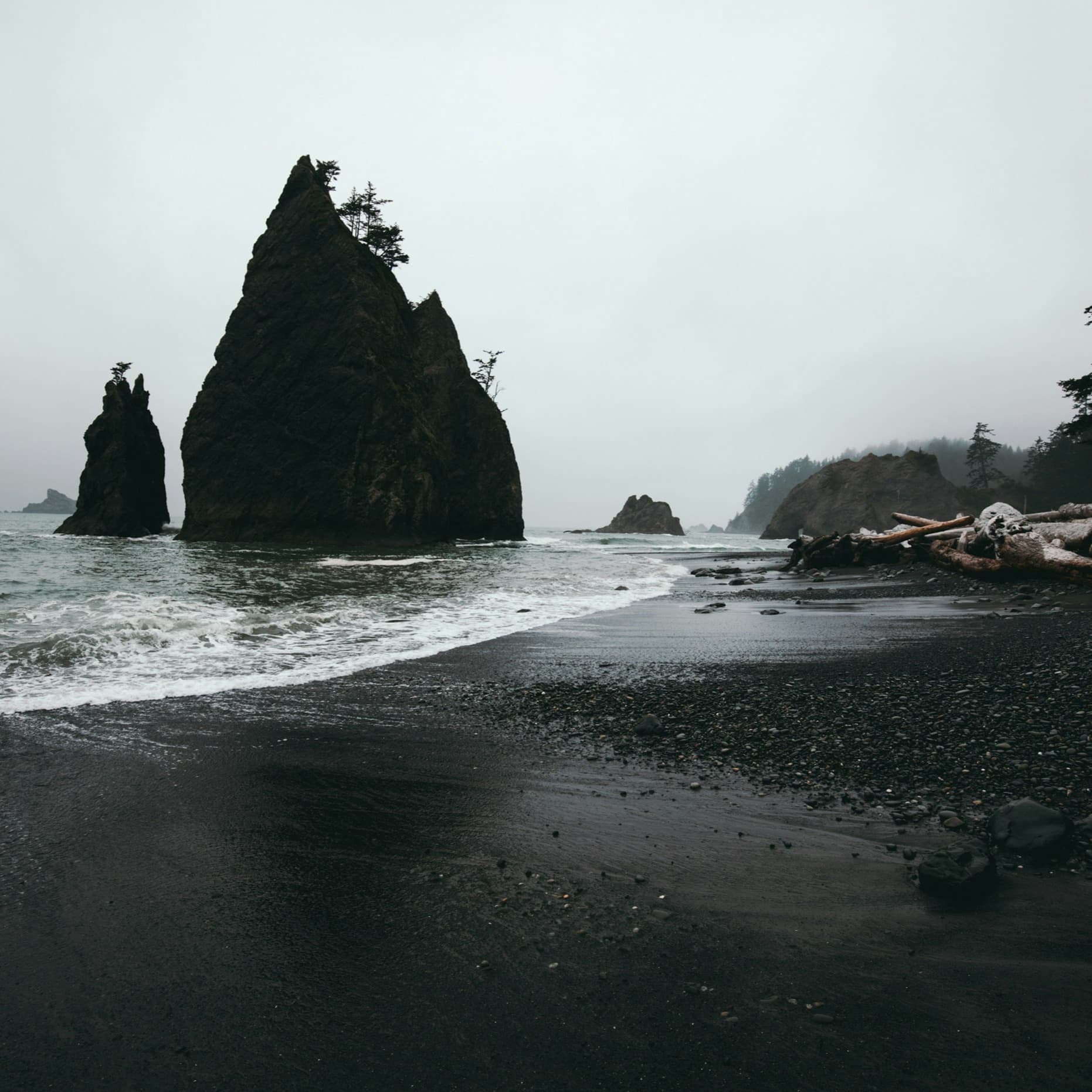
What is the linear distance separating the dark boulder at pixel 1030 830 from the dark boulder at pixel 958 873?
0.27 m

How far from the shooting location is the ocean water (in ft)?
20.5

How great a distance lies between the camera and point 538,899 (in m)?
2.50

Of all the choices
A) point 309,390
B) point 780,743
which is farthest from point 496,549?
point 780,743

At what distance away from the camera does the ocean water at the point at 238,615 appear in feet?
20.5

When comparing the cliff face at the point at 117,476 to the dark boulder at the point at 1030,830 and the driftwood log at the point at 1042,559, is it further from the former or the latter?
the dark boulder at the point at 1030,830

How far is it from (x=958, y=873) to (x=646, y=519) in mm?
138562

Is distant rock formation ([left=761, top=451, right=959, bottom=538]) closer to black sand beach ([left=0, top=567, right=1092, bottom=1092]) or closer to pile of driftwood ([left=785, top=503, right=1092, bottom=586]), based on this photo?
pile of driftwood ([left=785, top=503, right=1092, bottom=586])

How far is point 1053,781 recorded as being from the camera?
3.36 meters

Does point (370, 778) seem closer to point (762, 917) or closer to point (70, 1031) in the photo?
point (70, 1031)

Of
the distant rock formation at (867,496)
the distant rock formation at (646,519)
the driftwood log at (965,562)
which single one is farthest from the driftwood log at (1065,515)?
the distant rock formation at (646,519)

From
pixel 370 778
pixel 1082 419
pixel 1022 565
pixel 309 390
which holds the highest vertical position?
pixel 309 390

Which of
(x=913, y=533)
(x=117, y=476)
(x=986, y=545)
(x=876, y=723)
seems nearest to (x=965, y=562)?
(x=986, y=545)

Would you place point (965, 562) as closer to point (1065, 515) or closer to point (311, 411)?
point (1065, 515)

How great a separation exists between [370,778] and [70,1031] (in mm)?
2006
